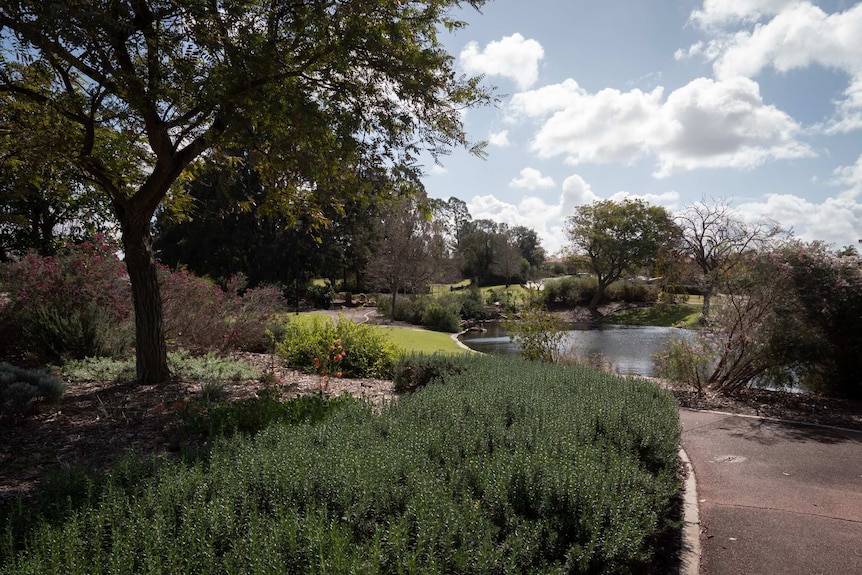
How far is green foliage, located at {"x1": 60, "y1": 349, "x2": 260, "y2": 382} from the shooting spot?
24.2ft

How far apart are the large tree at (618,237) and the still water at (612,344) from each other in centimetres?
936

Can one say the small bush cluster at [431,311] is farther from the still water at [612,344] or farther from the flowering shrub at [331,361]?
the flowering shrub at [331,361]

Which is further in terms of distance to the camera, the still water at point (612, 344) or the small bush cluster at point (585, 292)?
the small bush cluster at point (585, 292)

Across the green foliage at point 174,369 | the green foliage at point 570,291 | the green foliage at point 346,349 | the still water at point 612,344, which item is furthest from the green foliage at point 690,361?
the green foliage at point 570,291

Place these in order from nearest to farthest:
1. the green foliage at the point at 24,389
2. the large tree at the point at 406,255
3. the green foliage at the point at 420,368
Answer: the green foliage at the point at 24,389, the green foliage at the point at 420,368, the large tree at the point at 406,255

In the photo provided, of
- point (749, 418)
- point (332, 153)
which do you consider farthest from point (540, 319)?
point (332, 153)

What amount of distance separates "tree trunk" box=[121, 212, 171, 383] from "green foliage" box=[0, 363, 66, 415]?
4.35 ft

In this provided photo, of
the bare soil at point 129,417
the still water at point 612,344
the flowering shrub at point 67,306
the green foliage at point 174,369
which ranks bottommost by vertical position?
the still water at point 612,344

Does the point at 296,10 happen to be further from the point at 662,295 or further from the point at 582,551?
the point at 662,295

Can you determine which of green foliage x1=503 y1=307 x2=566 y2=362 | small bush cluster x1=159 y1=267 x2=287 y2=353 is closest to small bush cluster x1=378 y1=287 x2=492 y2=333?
green foliage x1=503 y1=307 x2=566 y2=362

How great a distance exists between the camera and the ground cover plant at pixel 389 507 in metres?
2.12

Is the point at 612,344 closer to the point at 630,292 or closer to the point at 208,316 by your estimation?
the point at 208,316

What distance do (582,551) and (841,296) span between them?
798cm

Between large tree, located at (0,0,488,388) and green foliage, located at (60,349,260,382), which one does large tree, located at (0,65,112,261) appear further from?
green foliage, located at (60,349,260,382)
